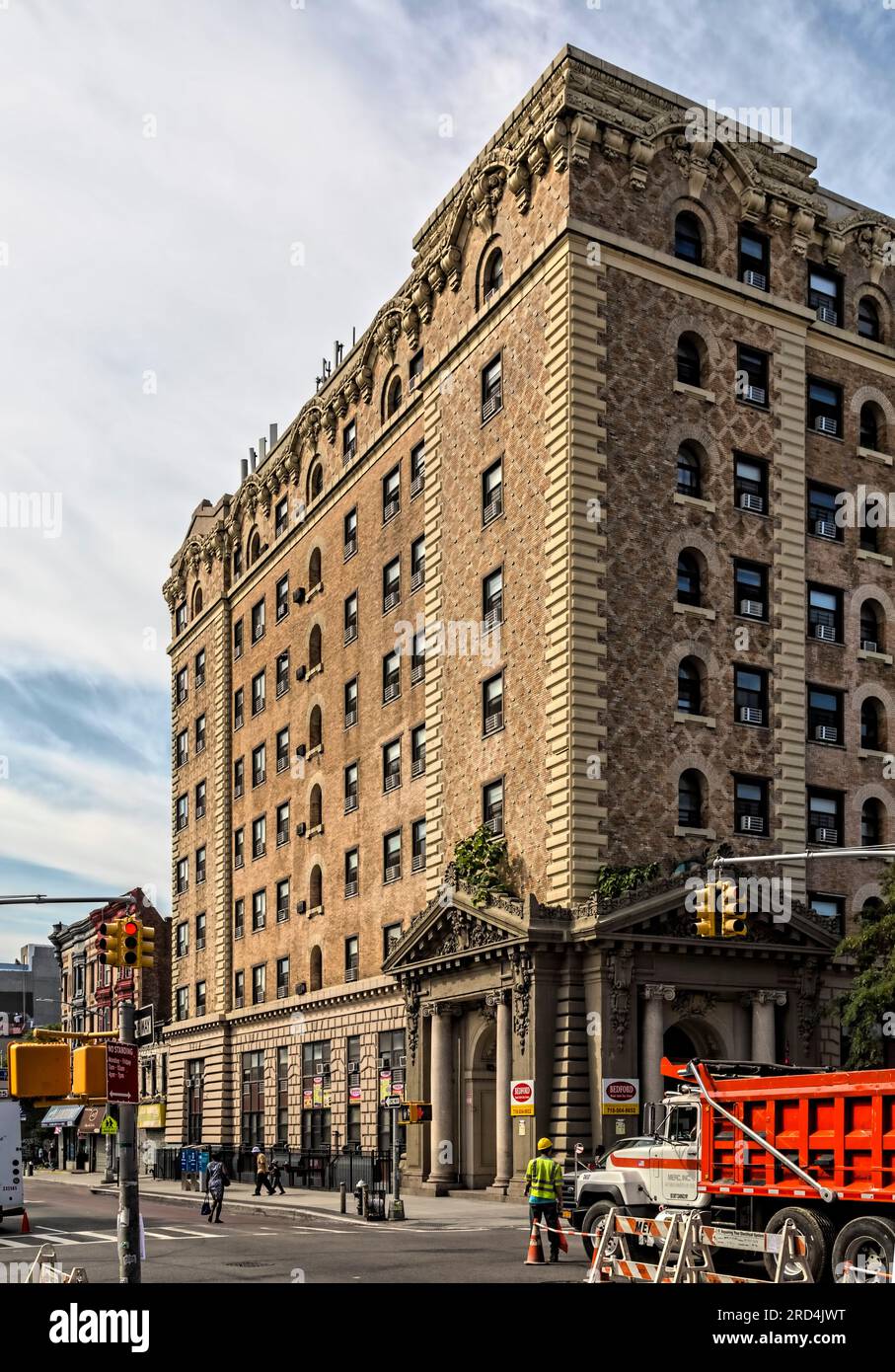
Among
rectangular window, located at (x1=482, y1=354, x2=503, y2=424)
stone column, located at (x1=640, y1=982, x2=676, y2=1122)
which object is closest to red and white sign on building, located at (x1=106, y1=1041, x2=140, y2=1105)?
stone column, located at (x1=640, y1=982, x2=676, y2=1122)

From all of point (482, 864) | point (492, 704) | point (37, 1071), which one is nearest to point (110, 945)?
point (37, 1071)

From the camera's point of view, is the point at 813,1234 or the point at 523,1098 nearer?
the point at 813,1234

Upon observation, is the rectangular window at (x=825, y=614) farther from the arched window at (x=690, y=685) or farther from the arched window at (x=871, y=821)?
the arched window at (x=871, y=821)

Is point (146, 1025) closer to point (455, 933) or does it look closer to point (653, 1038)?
point (455, 933)

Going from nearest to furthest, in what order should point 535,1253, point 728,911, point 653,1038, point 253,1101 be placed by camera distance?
point 535,1253 < point 728,911 < point 653,1038 < point 253,1101

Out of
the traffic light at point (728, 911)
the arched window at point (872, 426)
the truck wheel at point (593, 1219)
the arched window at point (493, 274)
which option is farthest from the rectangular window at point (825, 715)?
the truck wheel at point (593, 1219)

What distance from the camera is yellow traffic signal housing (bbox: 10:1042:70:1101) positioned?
766 inches

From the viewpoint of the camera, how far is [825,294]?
165ft

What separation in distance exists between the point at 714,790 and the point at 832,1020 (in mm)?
7200

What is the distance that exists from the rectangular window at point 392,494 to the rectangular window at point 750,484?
46.6ft

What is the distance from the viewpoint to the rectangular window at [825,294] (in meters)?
49.8

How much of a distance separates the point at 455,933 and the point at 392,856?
29.5ft

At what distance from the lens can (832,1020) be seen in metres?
43.6

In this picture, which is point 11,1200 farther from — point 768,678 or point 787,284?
point 787,284
